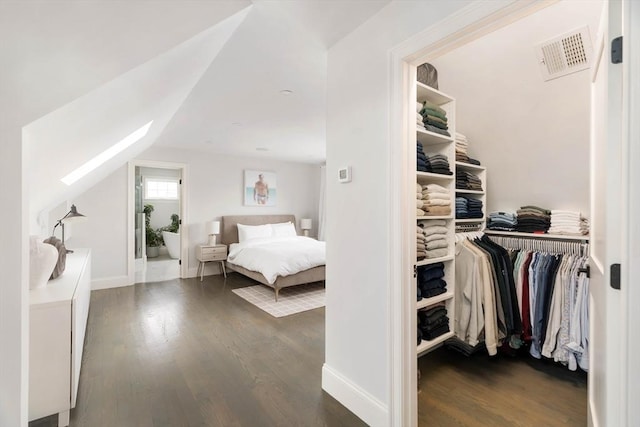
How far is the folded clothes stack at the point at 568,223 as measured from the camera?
226 centimetres

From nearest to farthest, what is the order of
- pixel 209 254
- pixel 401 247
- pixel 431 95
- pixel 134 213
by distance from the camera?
pixel 401 247
pixel 431 95
pixel 134 213
pixel 209 254

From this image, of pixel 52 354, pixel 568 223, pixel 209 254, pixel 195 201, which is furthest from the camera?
pixel 195 201

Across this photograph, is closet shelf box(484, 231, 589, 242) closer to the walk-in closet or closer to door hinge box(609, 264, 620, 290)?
the walk-in closet

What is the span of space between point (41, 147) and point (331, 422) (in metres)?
2.12

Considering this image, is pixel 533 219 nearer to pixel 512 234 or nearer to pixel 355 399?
pixel 512 234

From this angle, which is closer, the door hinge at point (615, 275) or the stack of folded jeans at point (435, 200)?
the door hinge at point (615, 275)

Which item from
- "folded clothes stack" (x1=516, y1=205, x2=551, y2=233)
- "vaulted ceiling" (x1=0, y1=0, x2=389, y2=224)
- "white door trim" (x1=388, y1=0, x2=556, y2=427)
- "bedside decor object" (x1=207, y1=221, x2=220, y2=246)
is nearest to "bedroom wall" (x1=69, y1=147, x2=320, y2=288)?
"bedside decor object" (x1=207, y1=221, x2=220, y2=246)

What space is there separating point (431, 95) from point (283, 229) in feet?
14.2

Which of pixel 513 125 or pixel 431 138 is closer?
pixel 431 138

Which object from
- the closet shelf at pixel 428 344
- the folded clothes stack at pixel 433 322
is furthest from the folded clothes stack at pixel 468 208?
the closet shelf at pixel 428 344

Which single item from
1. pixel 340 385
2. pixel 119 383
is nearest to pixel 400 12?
pixel 340 385

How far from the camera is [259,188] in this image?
6.12m

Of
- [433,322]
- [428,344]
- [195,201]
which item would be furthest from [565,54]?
[195,201]

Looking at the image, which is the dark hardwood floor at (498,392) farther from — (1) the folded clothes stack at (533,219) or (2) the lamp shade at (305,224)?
(2) the lamp shade at (305,224)
